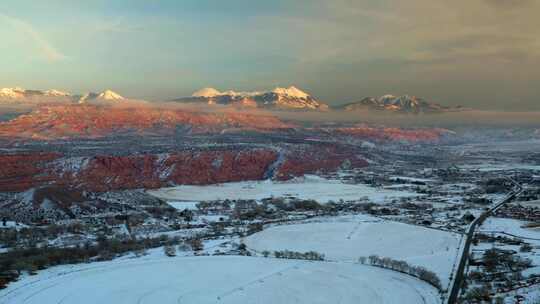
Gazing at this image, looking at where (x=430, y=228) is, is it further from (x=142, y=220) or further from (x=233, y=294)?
(x=142, y=220)

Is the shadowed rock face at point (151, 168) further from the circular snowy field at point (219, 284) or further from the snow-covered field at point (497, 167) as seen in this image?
the circular snowy field at point (219, 284)

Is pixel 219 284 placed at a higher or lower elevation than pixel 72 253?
higher

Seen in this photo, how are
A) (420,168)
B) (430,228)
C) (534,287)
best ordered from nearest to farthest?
(534,287) → (430,228) → (420,168)

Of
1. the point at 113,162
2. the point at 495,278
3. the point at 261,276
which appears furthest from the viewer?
the point at 113,162

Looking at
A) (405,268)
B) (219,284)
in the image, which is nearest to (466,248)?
(405,268)

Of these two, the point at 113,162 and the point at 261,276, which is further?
the point at 113,162

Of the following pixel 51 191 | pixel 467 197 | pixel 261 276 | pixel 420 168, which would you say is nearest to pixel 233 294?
pixel 261 276

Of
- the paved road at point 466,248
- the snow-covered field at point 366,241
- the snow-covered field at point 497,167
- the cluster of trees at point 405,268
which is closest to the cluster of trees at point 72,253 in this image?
the snow-covered field at point 366,241

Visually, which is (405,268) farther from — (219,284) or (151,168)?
(151,168)

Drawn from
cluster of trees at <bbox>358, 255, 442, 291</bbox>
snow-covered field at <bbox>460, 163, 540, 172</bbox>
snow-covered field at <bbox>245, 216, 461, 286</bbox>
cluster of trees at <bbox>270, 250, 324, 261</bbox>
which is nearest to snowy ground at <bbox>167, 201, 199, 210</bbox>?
snow-covered field at <bbox>245, 216, 461, 286</bbox>
